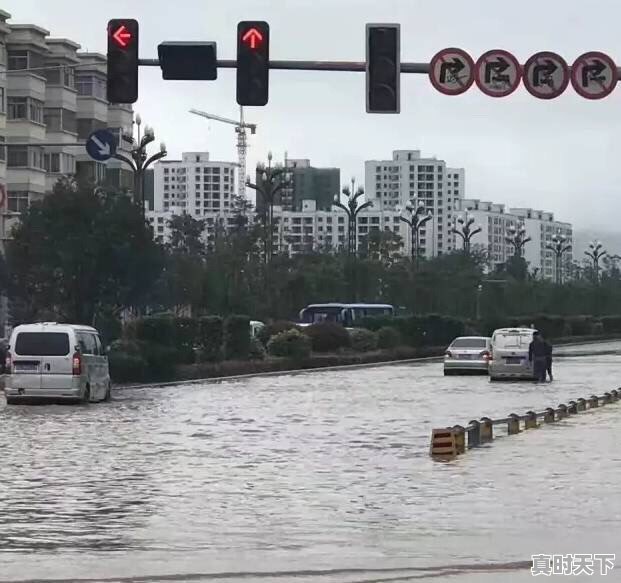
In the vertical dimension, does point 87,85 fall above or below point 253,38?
above

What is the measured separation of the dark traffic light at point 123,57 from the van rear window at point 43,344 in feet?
49.5

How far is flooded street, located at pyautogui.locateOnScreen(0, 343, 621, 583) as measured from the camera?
42.4 ft

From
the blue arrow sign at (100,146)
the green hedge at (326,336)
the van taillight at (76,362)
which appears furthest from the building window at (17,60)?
the van taillight at (76,362)

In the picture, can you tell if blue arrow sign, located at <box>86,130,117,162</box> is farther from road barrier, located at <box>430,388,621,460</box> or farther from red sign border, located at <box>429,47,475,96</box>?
red sign border, located at <box>429,47,475,96</box>

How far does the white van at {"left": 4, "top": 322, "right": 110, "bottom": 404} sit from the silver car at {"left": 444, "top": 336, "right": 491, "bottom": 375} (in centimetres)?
2391

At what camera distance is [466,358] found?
192 ft

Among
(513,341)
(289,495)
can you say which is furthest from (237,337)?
(289,495)

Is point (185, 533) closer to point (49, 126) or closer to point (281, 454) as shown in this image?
point (281, 454)

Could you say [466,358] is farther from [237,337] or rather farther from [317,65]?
[317,65]

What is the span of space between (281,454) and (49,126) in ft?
252

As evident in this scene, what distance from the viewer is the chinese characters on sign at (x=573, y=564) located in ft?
39.8

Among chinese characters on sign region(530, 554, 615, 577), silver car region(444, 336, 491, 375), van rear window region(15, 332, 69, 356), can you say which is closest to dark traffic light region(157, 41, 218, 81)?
chinese characters on sign region(530, 554, 615, 577)

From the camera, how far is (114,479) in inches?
797

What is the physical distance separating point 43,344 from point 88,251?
16.9 meters
